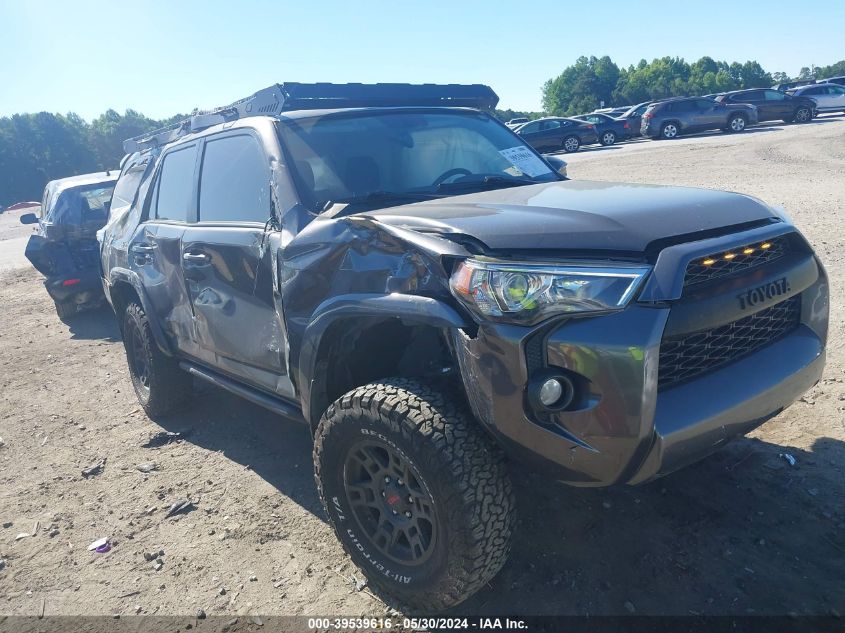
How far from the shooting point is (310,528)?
317 centimetres

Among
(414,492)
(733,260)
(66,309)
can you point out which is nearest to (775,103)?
(66,309)

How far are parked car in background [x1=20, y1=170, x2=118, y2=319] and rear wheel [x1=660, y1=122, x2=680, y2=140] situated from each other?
22.7 meters

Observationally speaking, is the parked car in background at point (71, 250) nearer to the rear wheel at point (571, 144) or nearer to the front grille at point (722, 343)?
the front grille at point (722, 343)

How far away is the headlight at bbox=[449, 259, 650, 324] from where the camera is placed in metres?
1.93

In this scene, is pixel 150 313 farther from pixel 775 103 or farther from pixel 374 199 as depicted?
pixel 775 103

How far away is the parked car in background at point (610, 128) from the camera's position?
26.7m

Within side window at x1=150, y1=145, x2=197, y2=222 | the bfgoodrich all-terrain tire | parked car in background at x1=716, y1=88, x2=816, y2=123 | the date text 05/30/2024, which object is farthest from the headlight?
parked car in background at x1=716, y1=88, x2=816, y2=123

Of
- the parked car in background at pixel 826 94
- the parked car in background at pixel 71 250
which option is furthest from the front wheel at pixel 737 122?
the parked car in background at pixel 71 250

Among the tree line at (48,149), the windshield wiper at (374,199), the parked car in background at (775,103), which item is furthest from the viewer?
the tree line at (48,149)

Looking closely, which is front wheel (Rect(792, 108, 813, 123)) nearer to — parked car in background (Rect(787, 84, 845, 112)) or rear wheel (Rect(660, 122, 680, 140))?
parked car in background (Rect(787, 84, 845, 112))

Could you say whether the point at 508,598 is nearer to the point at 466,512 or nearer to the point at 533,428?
the point at 466,512

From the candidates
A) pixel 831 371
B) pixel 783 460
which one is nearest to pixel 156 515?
pixel 783 460

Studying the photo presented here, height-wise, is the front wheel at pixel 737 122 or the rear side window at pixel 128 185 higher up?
the rear side window at pixel 128 185

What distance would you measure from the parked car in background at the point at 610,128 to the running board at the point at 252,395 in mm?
25273
